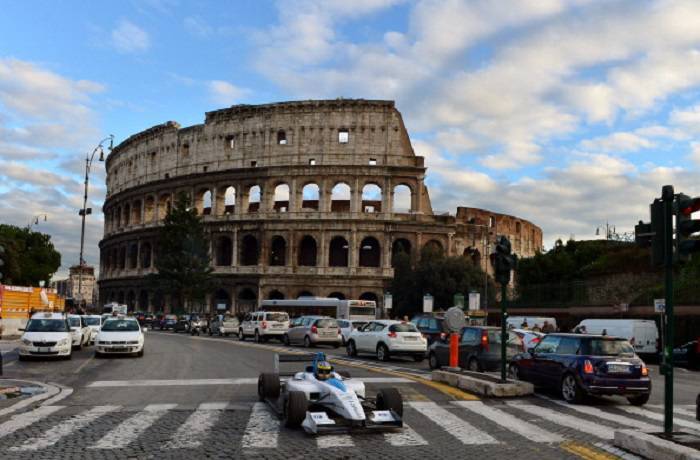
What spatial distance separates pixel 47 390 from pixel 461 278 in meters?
43.4

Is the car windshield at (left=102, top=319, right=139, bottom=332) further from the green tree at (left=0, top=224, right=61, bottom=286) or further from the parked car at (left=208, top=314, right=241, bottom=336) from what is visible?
the green tree at (left=0, top=224, right=61, bottom=286)

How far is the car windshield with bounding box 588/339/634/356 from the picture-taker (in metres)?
14.2

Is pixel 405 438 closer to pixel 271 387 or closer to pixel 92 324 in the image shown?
pixel 271 387

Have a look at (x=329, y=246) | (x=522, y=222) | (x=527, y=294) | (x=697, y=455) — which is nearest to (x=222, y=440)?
(x=697, y=455)

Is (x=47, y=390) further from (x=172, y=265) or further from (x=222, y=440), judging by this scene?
(x=172, y=265)

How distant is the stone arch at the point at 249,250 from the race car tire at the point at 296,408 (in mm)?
61237

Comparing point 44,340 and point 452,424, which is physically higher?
point 44,340

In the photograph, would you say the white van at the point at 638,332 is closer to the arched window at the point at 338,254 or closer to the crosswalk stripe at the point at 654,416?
the crosswalk stripe at the point at 654,416

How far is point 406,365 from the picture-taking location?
76.5 ft

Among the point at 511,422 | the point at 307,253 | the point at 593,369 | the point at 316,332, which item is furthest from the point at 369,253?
the point at 511,422

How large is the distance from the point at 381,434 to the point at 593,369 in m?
6.09

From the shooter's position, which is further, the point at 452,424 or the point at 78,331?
the point at 78,331

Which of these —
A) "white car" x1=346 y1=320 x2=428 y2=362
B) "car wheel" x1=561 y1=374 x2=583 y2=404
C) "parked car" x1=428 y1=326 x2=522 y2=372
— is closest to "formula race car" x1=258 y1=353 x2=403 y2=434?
"car wheel" x1=561 y1=374 x2=583 y2=404

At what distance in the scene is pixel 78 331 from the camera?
26.8 meters
